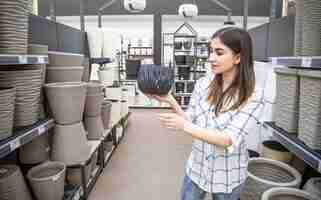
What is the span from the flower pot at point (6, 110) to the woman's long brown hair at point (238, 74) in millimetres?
1145

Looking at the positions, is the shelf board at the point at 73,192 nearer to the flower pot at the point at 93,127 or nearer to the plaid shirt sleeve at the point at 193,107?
the flower pot at the point at 93,127

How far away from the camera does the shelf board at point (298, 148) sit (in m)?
1.21

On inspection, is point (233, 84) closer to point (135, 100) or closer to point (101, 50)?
point (101, 50)

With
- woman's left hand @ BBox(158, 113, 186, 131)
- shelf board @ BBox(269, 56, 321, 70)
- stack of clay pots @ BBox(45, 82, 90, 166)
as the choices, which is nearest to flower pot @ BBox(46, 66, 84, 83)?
stack of clay pots @ BBox(45, 82, 90, 166)

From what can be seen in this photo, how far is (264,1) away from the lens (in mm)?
8758

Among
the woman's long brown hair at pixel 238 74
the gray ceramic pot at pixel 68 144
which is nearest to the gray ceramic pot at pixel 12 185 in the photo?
the gray ceramic pot at pixel 68 144

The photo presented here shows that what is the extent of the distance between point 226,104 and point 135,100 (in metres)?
6.70

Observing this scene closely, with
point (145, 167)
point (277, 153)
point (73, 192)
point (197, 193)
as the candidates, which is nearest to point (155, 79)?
point (197, 193)

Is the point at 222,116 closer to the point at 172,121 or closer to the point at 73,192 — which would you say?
the point at 172,121

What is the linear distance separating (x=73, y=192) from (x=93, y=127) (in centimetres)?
80

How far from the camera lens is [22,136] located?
143cm

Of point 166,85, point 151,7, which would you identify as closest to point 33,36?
point 166,85

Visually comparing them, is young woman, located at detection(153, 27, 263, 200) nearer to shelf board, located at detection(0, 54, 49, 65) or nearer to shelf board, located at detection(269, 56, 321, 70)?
shelf board, located at detection(269, 56, 321, 70)

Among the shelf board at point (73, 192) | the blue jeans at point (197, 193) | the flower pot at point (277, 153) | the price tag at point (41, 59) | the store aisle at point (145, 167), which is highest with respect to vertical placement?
the price tag at point (41, 59)
